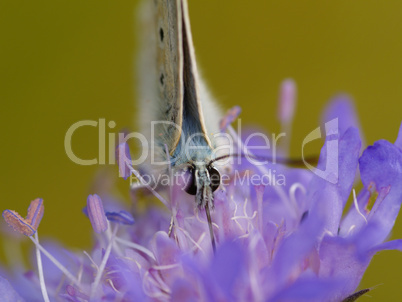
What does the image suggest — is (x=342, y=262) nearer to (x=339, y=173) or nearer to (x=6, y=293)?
(x=339, y=173)

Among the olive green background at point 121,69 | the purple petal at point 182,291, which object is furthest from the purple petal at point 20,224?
the olive green background at point 121,69

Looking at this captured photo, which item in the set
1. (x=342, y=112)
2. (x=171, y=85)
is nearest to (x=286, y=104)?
(x=342, y=112)

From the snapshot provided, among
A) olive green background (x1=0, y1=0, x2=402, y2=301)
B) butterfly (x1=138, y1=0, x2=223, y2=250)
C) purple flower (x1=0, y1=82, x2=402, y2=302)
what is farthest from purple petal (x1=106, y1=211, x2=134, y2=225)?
olive green background (x1=0, y1=0, x2=402, y2=301)

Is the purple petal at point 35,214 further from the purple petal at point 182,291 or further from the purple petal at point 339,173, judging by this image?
the purple petal at point 339,173

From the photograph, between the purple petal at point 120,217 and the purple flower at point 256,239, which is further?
the purple petal at point 120,217

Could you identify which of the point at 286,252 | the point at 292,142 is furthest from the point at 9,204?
the point at 286,252

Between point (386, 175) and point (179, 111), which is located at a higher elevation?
point (179, 111)
